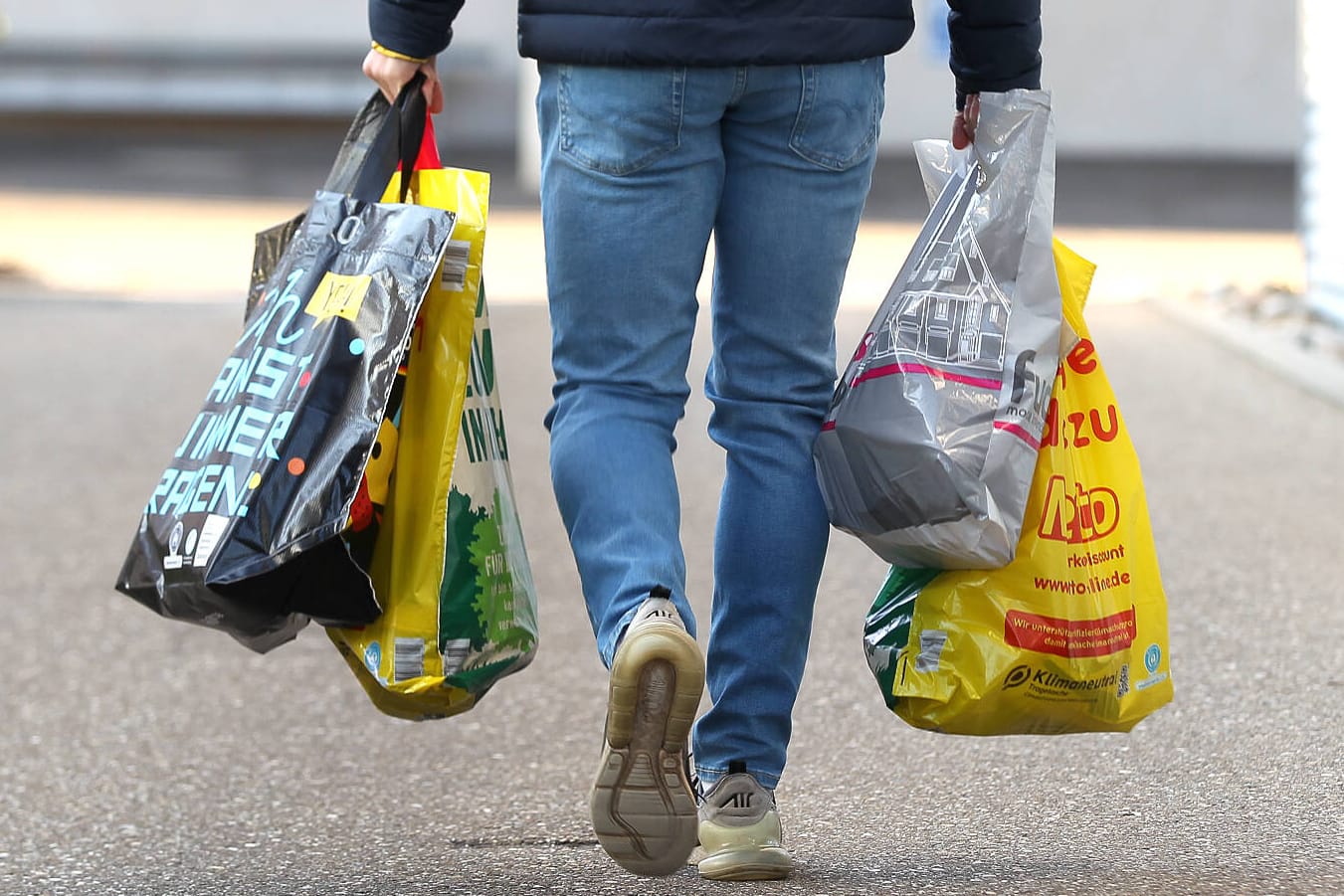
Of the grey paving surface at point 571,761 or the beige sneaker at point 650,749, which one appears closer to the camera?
the beige sneaker at point 650,749

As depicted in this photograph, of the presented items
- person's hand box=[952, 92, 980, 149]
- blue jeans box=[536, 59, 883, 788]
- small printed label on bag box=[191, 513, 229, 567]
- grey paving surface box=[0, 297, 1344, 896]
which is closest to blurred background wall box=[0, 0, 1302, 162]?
grey paving surface box=[0, 297, 1344, 896]

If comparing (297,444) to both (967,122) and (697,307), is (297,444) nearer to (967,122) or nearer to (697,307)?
(697,307)

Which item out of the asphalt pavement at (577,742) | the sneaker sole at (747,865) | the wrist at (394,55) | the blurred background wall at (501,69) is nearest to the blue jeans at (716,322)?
the sneaker sole at (747,865)

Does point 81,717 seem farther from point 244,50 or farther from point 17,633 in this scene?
point 244,50

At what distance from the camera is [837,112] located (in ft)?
8.04

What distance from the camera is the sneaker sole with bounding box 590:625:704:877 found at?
7.23 ft

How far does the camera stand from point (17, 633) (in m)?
4.24

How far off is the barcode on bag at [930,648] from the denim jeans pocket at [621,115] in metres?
0.75

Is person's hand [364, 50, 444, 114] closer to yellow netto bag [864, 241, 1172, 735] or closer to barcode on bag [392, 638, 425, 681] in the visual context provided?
barcode on bag [392, 638, 425, 681]

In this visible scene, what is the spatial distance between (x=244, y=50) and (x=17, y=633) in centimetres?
1932

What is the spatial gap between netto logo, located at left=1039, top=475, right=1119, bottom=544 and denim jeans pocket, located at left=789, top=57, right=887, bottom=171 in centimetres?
53

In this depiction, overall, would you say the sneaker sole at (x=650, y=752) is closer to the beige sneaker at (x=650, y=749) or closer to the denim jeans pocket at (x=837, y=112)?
the beige sneaker at (x=650, y=749)

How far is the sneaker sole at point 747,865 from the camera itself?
2547mm

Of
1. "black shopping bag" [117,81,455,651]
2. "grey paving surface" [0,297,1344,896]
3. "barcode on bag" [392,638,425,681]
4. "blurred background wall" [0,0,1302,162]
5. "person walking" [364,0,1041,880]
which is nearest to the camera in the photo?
"person walking" [364,0,1041,880]
